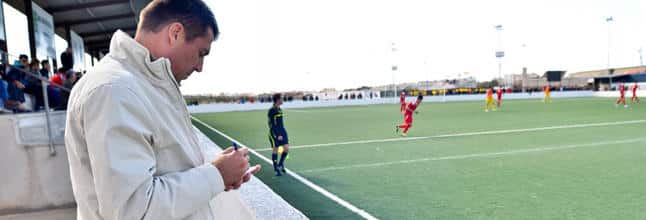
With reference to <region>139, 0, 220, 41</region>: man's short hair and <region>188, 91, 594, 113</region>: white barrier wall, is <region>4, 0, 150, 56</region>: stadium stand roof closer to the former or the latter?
<region>139, 0, 220, 41</region>: man's short hair

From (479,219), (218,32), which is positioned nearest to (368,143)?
(479,219)

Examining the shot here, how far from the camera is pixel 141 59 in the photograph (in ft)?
4.04

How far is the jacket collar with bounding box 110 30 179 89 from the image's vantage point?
4.03 feet

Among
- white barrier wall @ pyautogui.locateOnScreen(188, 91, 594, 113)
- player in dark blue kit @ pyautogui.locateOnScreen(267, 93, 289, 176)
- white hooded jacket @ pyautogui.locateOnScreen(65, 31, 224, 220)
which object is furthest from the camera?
white barrier wall @ pyautogui.locateOnScreen(188, 91, 594, 113)

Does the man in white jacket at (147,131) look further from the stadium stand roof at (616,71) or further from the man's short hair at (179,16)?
the stadium stand roof at (616,71)

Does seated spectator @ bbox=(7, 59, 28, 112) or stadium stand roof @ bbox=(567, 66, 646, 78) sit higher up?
stadium stand roof @ bbox=(567, 66, 646, 78)

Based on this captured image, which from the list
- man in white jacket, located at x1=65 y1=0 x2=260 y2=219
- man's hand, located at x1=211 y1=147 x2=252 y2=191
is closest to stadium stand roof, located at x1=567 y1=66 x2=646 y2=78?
man's hand, located at x1=211 y1=147 x2=252 y2=191

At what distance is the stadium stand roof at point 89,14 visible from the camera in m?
13.9

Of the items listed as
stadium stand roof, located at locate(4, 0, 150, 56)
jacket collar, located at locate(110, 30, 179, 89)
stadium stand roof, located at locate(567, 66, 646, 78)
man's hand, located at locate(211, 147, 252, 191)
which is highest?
stadium stand roof, located at locate(4, 0, 150, 56)

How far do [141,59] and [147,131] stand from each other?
27 cm

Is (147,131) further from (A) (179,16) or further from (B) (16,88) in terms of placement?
(B) (16,88)

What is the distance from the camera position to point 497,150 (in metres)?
9.30

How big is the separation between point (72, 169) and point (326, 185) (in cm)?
534

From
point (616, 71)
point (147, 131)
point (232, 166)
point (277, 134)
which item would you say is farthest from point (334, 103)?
point (616, 71)
